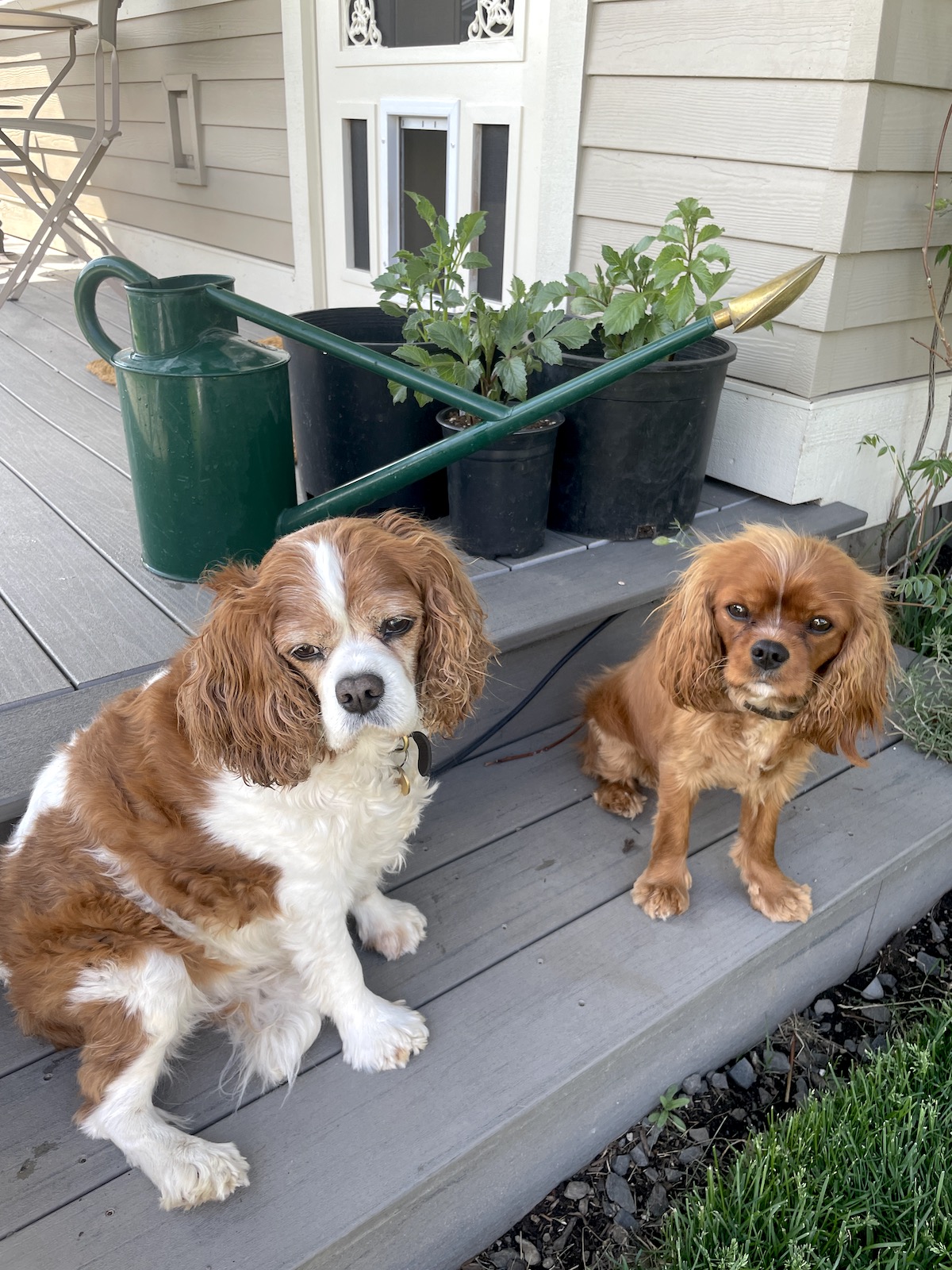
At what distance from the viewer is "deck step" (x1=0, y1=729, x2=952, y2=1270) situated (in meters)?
1.38

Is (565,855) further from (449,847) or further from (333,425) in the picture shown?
(333,425)

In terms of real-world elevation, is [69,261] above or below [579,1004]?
above

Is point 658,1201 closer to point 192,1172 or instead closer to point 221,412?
point 192,1172

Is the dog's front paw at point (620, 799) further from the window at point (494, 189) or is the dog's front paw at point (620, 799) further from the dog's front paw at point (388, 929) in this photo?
the window at point (494, 189)

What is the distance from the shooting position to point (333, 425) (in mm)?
2689

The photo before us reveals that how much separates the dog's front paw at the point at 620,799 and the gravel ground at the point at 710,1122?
0.59 meters

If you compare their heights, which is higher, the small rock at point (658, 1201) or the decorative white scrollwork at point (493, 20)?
the decorative white scrollwork at point (493, 20)

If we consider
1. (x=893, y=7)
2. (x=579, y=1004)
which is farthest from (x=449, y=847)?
(x=893, y=7)

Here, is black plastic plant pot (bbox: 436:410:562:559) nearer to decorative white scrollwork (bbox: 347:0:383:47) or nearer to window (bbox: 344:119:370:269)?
window (bbox: 344:119:370:269)

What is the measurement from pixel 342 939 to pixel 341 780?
31 centimetres

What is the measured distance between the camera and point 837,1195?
5.20 feet

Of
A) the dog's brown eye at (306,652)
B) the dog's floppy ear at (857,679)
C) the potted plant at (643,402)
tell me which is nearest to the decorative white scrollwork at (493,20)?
the potted plant at (643,402)

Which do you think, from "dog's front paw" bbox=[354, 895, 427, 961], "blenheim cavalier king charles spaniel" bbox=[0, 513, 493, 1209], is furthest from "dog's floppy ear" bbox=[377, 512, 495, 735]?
"dog's front paw" bbox=[354, 895, 427, 961]

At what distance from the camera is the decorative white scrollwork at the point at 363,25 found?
11.9 ft
